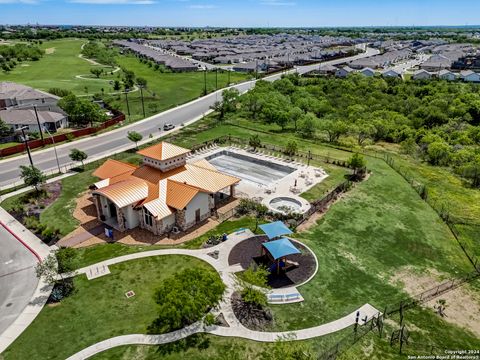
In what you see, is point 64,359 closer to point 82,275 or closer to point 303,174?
point 82,275

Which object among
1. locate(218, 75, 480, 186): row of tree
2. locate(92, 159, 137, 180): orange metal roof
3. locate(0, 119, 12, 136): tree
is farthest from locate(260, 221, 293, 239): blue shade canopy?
locate(0, 119, 12, 136): tree

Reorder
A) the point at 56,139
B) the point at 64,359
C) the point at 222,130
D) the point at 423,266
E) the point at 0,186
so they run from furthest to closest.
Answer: the point at 222,130
the point at 56,139
the point at 0,186
the point at 423,266
the point at 64,359

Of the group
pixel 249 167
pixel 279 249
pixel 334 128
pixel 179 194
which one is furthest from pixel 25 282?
pixel 334 128

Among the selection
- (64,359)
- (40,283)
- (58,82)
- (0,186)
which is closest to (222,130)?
(0,186)

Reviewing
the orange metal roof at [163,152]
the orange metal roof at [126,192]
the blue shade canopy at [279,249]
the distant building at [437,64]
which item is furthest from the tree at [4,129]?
the distant building at [437,64]

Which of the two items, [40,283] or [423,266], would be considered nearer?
[40,283]

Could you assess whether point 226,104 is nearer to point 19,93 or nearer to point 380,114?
point 380,114
